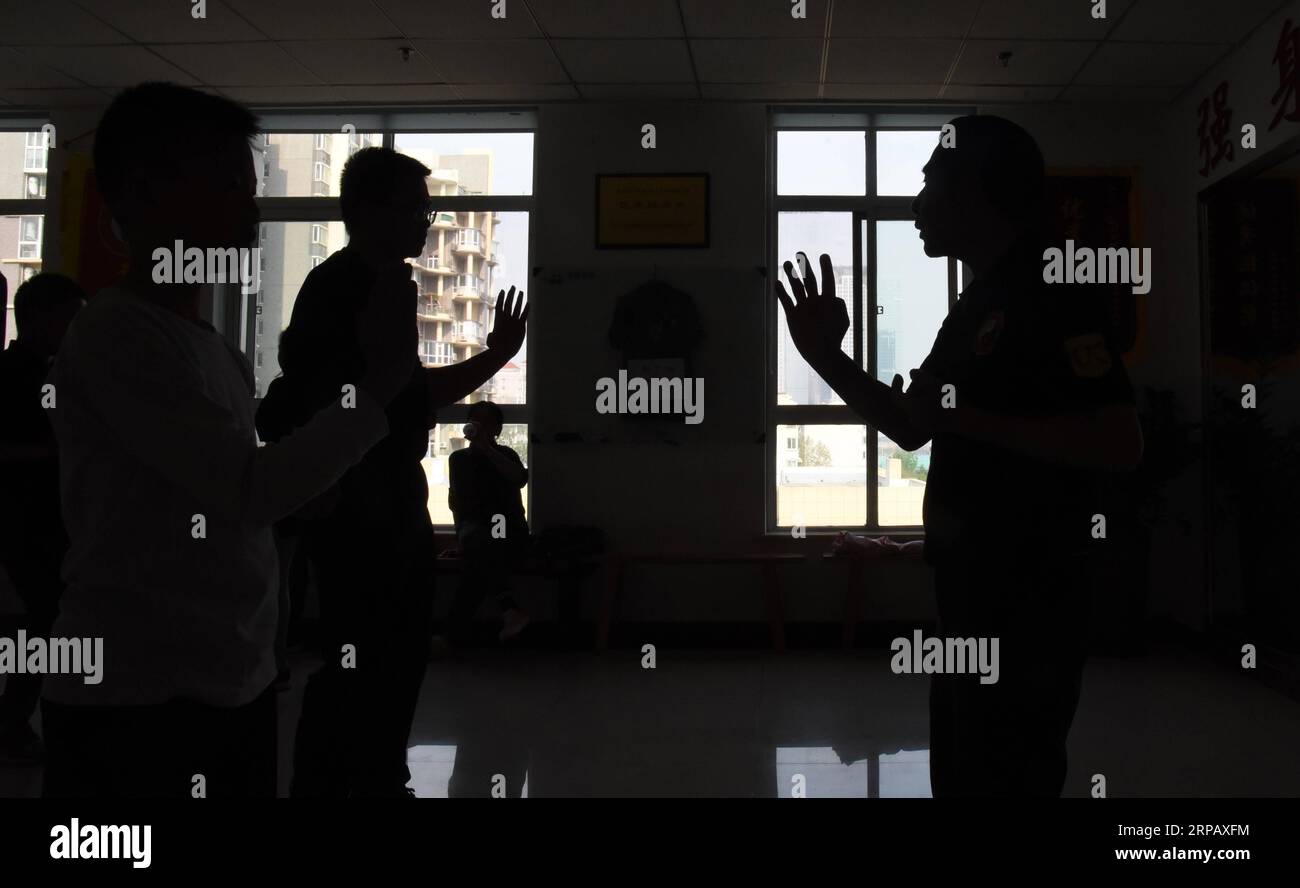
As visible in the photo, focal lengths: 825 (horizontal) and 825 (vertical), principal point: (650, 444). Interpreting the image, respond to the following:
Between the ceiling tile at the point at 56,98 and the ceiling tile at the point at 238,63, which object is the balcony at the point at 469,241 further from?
the ceiling tile at the point at 56,98

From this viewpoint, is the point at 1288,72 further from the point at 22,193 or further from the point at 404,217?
the point at 22,193

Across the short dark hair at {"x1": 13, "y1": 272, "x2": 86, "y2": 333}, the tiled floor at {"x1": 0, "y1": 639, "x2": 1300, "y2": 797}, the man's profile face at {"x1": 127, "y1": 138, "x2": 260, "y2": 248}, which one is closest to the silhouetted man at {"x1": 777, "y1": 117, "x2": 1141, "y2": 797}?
the man's profile face at {"x1": 127, "y1": 138, "x2": 260, "y2": 248}

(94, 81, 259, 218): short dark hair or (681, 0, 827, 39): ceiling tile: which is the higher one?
(681, 0, 827, 39): ceiling tile

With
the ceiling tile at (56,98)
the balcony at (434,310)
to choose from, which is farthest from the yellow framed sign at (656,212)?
the ceiling tile at (56,98)

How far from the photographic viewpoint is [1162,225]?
4484mm

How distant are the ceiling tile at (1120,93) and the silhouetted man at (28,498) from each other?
4.60 metres

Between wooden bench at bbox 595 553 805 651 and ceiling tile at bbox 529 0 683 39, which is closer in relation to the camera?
ceiling tile at bbox 529 0 683 39

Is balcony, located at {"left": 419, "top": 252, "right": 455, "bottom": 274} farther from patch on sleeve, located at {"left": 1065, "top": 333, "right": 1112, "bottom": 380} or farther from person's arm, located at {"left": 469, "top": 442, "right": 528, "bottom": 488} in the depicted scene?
patch on sleeve, located at {"left": 1065, "top": 333, "right": 1112, "bottom": 380}

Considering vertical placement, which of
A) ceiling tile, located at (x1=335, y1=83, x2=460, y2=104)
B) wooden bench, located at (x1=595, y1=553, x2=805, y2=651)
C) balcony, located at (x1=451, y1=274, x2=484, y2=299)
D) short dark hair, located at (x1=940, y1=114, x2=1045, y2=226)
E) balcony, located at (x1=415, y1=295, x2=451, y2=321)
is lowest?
wooden bench, located at (x1=595, y1=553, x2=805, y2=651)

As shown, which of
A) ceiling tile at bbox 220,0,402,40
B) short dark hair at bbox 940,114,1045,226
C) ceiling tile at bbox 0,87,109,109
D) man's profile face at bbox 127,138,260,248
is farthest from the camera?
ceiling tile at bbox 0,87,109,109

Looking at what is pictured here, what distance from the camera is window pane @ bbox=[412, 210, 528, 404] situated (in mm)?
4684

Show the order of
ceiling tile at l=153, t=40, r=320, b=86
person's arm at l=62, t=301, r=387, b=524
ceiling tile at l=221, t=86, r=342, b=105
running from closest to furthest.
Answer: person's arm at l=62, t=301, r=387, b=524 → ceiling tile at l=153, t=40, r=320, b=86 → ceiling tile at l=221, t=86, r=342, b=105

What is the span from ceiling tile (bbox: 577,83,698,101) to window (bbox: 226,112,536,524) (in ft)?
1.47

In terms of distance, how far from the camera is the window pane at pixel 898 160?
4.67m
